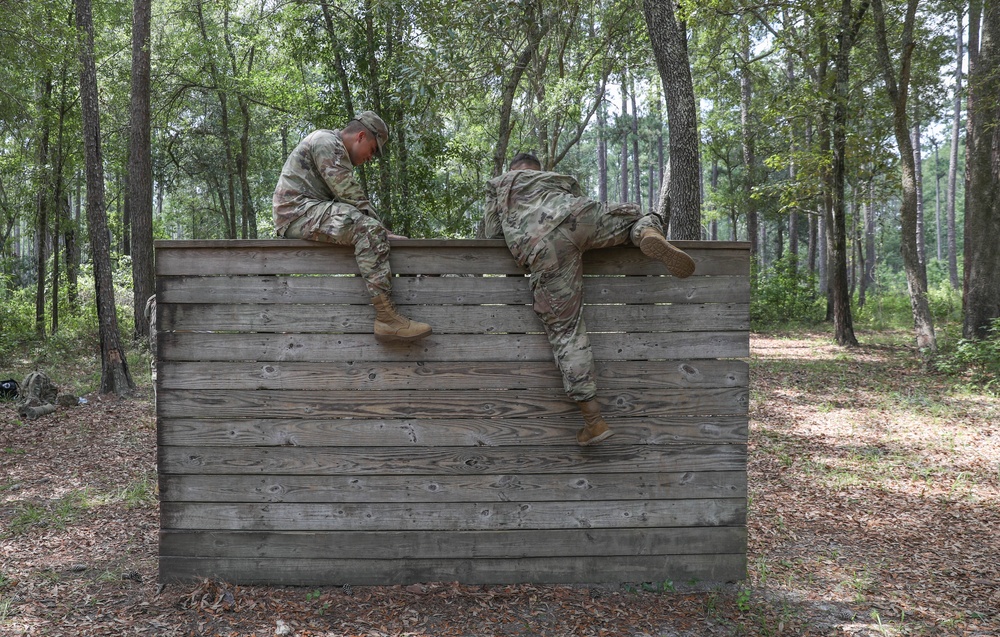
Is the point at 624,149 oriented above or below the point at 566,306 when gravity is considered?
above

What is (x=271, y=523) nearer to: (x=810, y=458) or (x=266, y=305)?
(x=266, y=305)

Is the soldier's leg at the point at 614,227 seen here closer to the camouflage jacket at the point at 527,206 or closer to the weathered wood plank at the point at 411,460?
the camouflage jacket at the point at 527,206

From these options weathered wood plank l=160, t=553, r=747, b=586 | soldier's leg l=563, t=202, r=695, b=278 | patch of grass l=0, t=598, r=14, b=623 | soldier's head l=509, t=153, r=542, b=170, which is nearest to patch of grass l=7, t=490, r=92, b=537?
patch of grass l=0, t=598, r=14, b=623

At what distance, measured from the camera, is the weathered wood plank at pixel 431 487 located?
3.97 m

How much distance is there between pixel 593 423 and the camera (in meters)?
3.81

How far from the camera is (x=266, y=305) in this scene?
12.8 feet

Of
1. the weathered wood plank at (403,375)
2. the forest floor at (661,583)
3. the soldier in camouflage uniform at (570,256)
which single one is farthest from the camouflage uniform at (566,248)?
the forest floor at (661,583)

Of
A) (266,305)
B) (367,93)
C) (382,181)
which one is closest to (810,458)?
(266,305)

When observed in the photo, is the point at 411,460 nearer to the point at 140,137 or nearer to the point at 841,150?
the point at 140,137

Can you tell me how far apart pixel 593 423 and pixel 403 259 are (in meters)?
1.45

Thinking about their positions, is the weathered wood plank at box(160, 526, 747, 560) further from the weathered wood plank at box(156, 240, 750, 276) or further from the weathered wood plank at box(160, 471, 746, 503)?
the weathered wood plank at box(156, 240, 750, 276)

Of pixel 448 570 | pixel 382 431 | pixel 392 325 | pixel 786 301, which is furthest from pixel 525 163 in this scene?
pixel 786 301

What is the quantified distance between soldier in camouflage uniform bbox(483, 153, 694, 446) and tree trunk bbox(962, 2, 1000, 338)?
9941 millimetres

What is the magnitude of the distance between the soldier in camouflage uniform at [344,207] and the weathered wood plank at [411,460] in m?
0.74
